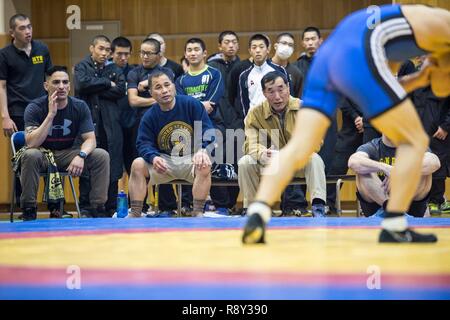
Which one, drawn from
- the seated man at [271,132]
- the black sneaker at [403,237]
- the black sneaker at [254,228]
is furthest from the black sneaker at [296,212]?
the black sneaker at [254,228]

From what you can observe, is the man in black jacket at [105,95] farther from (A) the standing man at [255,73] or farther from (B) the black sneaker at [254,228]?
(B) the black sneaker at [254,228]

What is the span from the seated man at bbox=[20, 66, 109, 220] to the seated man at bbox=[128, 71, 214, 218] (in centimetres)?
27

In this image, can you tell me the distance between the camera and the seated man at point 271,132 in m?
5.34

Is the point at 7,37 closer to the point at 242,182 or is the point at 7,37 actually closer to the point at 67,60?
the point at 67,60

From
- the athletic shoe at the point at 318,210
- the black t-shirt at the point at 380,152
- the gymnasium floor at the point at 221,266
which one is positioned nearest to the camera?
the gymnasium floor at the point at 221,266

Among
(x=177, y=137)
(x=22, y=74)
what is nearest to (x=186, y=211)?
(x=177, y=137)

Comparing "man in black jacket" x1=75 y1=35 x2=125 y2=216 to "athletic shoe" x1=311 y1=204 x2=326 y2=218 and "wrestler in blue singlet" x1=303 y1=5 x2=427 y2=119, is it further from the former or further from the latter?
"wrestler in blue singlet" x1=303 y1=5 x2=427 y2=119

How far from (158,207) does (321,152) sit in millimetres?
1411

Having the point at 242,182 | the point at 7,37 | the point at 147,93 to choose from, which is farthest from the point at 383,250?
the point at 7,37

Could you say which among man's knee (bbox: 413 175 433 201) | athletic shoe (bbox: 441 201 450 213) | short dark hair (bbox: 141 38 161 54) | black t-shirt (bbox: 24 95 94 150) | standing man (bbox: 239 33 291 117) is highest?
short dark hair (bbox: 141 38 161 54)

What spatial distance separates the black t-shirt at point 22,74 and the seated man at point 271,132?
2.00m

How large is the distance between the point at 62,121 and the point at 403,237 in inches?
139

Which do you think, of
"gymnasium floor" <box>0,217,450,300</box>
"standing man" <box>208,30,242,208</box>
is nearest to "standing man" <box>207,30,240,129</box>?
"standing man" <box>208,30,242,208</box>

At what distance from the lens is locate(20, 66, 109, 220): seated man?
5.52m
